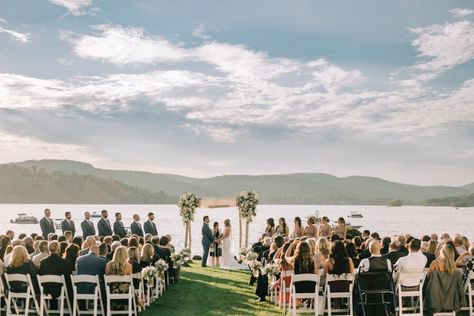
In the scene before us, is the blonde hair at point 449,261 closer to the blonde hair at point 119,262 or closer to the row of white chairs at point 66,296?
the row of white chairs at point 66,296

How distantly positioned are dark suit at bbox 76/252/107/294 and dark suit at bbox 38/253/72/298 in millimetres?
245

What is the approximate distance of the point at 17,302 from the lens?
472 inches

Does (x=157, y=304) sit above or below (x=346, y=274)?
below

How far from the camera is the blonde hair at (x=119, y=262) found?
35.5ft

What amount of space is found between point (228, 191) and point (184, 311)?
579ft

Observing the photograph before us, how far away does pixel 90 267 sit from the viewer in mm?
10938

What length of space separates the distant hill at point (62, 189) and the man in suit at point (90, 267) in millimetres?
147031

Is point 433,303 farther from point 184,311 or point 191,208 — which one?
point 191,208

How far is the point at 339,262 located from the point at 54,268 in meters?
5.47

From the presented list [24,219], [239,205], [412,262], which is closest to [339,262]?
[412,262]

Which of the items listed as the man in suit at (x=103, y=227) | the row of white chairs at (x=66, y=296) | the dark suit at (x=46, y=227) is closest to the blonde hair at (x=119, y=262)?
the row of white chairs at (x=66, y=296)

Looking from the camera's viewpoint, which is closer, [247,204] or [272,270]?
[272,270]

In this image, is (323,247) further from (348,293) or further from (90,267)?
(90,267)

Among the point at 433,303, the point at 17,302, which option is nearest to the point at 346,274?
the point at 433,303
